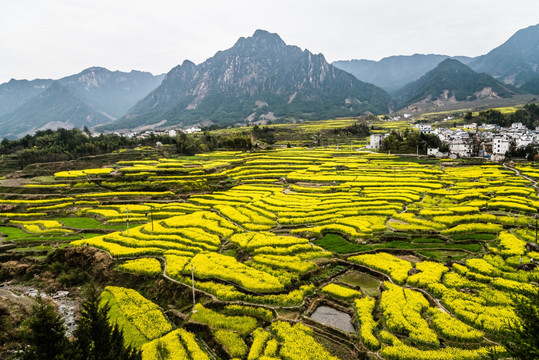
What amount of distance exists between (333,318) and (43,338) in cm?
1548

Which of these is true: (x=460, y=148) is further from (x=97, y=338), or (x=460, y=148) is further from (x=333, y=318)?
(x=97, y=338)

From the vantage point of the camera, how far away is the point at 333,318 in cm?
1997

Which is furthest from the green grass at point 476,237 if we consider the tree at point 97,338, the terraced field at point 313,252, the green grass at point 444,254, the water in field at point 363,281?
the tree at point 97,338

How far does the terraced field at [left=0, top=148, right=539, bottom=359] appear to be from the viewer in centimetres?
1767

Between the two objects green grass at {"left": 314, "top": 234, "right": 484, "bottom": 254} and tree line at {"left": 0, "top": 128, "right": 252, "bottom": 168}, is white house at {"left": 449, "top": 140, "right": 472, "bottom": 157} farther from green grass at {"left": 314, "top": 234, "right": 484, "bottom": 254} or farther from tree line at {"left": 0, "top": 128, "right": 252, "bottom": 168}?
green grass at {"left": 314, "top": 234, "right": 484, "bottom": 254}

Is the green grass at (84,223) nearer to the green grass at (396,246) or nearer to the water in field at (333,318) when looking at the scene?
the green grass at (396,246)

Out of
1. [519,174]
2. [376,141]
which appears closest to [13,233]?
[519,174]

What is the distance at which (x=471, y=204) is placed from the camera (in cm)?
A: 3922

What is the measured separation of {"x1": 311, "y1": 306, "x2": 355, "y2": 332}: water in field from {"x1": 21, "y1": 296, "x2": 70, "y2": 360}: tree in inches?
541

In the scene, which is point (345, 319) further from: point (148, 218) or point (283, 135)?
point (283, 135)

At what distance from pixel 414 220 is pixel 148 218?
34158 mm

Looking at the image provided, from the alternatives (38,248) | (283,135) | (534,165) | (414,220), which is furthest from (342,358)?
(283,135)

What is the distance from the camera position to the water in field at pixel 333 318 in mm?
19125

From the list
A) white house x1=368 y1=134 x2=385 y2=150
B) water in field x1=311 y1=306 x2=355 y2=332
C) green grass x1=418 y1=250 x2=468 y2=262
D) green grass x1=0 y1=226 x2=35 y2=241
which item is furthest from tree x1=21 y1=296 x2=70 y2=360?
white house x1=368 y1=134 x2=385 y2=150
